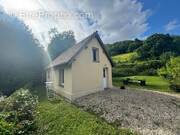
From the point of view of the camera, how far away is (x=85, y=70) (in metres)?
16.4

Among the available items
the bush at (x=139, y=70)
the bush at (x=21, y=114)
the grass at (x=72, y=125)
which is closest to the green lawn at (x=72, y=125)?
the grass at (x=72, y=125)

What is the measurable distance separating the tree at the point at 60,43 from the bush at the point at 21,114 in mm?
26985

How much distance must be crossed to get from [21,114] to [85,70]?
25.4 feet

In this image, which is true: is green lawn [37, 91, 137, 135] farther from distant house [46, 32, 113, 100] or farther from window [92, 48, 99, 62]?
window [92, 48, 99, 62]

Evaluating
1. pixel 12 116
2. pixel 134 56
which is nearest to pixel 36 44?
pixel 12 116

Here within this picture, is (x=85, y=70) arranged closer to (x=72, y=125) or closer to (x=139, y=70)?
(x=72, y=125)

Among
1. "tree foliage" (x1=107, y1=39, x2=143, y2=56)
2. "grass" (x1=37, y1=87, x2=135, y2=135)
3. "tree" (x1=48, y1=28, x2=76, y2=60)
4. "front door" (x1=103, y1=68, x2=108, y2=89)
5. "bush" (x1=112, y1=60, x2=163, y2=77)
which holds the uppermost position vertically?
"tree foliage" (x1=107, y1=39, x2=143, y2=56)

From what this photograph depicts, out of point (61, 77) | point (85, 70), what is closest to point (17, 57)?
point (61, 77)

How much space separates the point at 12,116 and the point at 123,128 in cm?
625

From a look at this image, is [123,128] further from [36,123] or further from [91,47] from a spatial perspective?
[91,47]

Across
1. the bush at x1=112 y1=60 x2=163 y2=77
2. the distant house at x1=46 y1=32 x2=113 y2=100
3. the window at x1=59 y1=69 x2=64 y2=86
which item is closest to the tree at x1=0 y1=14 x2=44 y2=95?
the window at x1=59 y1=69 x2=64 y2=86

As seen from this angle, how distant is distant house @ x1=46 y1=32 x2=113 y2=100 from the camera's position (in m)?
15.5

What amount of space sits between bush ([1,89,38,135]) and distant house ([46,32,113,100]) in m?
4.60

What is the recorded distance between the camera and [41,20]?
18.7m
